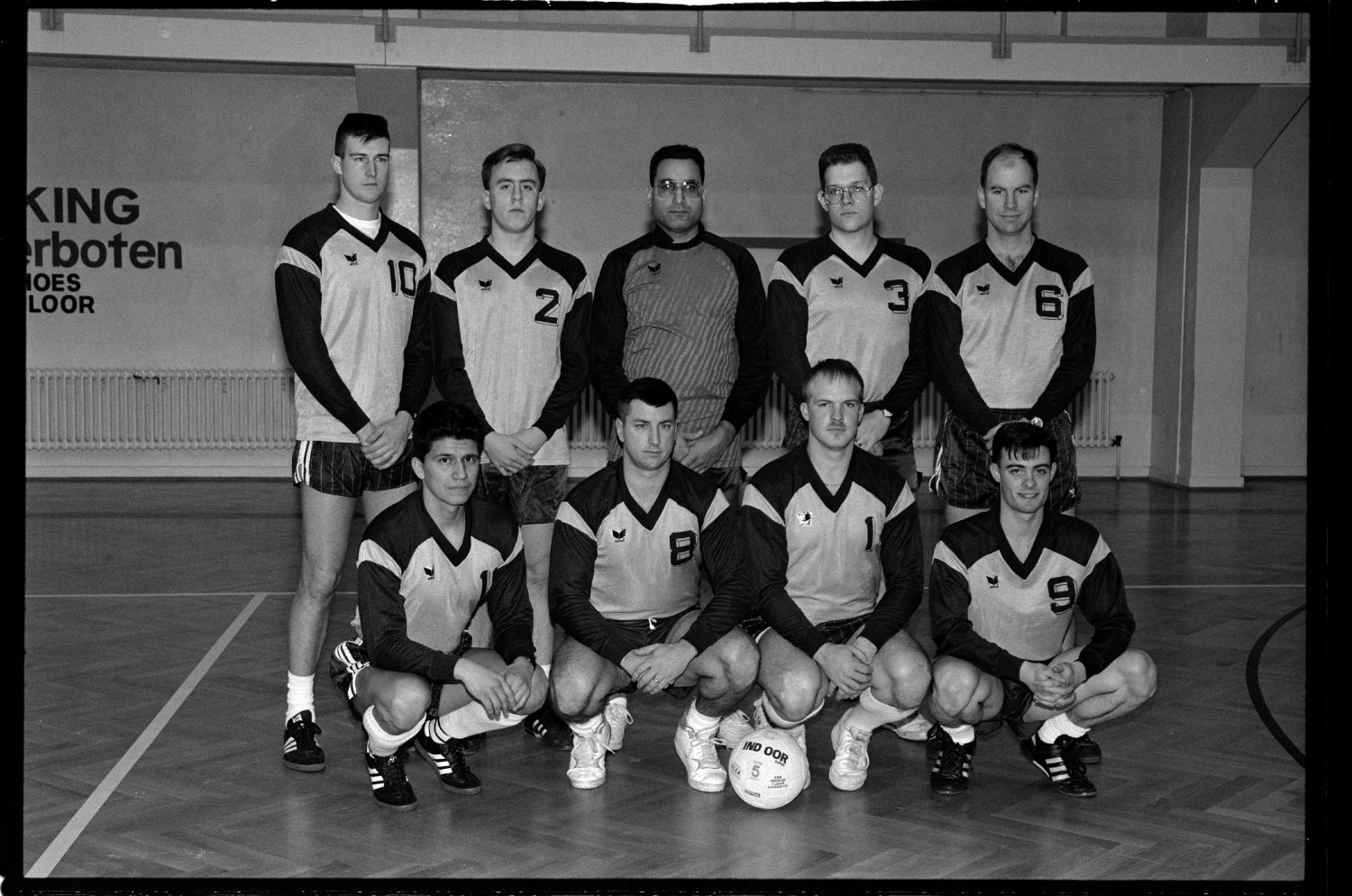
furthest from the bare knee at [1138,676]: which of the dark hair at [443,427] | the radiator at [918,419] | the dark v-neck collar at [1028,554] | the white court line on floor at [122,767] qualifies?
the radiator at [918,419]

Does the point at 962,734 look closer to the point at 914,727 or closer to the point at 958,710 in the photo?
the point at 958,710

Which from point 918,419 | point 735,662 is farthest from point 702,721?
point 918,419

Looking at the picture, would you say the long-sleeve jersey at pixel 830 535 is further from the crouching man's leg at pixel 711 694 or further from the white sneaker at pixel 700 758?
the white sneaker at pixel 700 758

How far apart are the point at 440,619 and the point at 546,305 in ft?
3.47

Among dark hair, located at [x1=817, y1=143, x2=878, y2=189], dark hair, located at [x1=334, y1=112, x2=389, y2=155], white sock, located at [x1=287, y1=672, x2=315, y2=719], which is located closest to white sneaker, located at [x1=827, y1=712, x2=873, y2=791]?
white sock, located at [x1=287, y1=672, x2=315, y2=719]

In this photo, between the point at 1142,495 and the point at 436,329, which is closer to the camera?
the point at 436,329

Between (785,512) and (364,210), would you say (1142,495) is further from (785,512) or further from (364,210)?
(364,210)

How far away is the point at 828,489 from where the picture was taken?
160 inches

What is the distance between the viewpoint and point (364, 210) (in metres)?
4.07

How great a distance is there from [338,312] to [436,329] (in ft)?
1.26

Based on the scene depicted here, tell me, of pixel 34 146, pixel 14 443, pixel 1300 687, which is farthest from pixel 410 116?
pixel 14 443

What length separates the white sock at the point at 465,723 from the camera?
3.81 meters

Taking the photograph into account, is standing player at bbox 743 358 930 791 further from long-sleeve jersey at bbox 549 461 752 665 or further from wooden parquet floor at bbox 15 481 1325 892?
wooden parquet floor at bbox 15 481 1325 892

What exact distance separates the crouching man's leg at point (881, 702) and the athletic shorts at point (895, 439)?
2.52 feet
